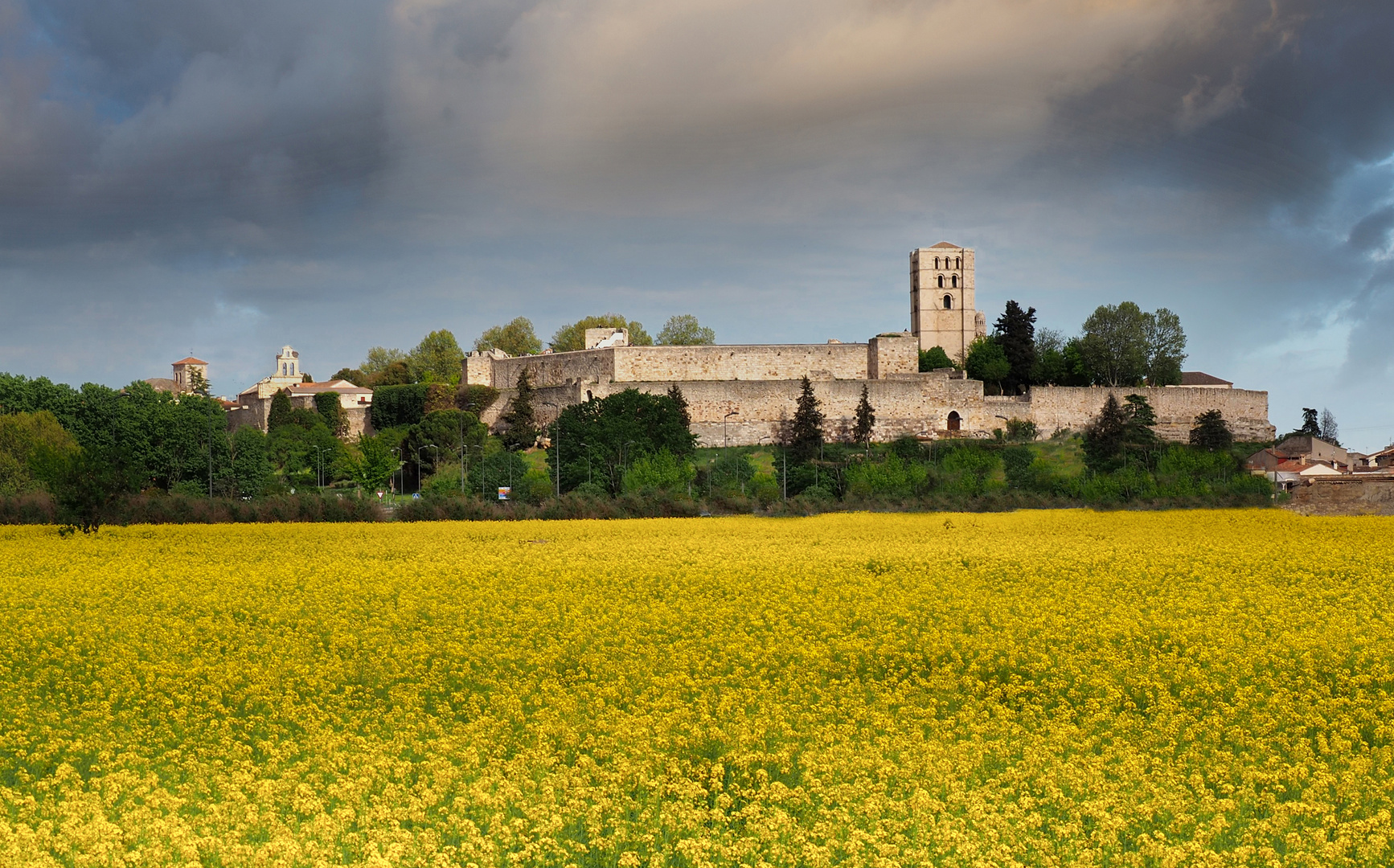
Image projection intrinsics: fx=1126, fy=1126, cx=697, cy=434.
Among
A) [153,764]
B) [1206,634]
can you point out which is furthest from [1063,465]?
[153,764]

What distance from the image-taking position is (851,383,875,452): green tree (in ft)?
172

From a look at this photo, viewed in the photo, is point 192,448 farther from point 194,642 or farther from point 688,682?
point 688,682

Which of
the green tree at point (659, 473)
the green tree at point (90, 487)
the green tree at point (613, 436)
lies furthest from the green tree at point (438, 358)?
the green tree at point (90, 487)

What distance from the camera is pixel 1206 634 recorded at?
10.2 meters

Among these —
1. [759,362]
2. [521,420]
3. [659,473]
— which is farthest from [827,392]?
[659,473]

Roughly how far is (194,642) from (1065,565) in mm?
10857

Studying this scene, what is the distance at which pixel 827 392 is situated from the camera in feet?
178

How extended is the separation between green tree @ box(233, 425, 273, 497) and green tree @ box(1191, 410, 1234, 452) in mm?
39174

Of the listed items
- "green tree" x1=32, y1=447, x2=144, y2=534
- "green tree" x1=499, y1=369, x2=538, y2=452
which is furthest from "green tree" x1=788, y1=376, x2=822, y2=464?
"green tree" x1=32, y1=447, x2=144, y2=534

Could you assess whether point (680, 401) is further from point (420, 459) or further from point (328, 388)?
point (328, 388)

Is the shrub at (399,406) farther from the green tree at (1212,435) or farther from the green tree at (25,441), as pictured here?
the green tree at (1212,435)

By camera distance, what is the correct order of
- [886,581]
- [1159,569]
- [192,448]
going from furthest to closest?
1. [192,448]
2. [1159,569]
3. [886,581]

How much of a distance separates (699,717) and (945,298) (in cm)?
6789

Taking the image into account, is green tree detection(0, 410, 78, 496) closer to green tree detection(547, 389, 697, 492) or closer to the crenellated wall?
green tree detection(547, 389, 697, 492)
